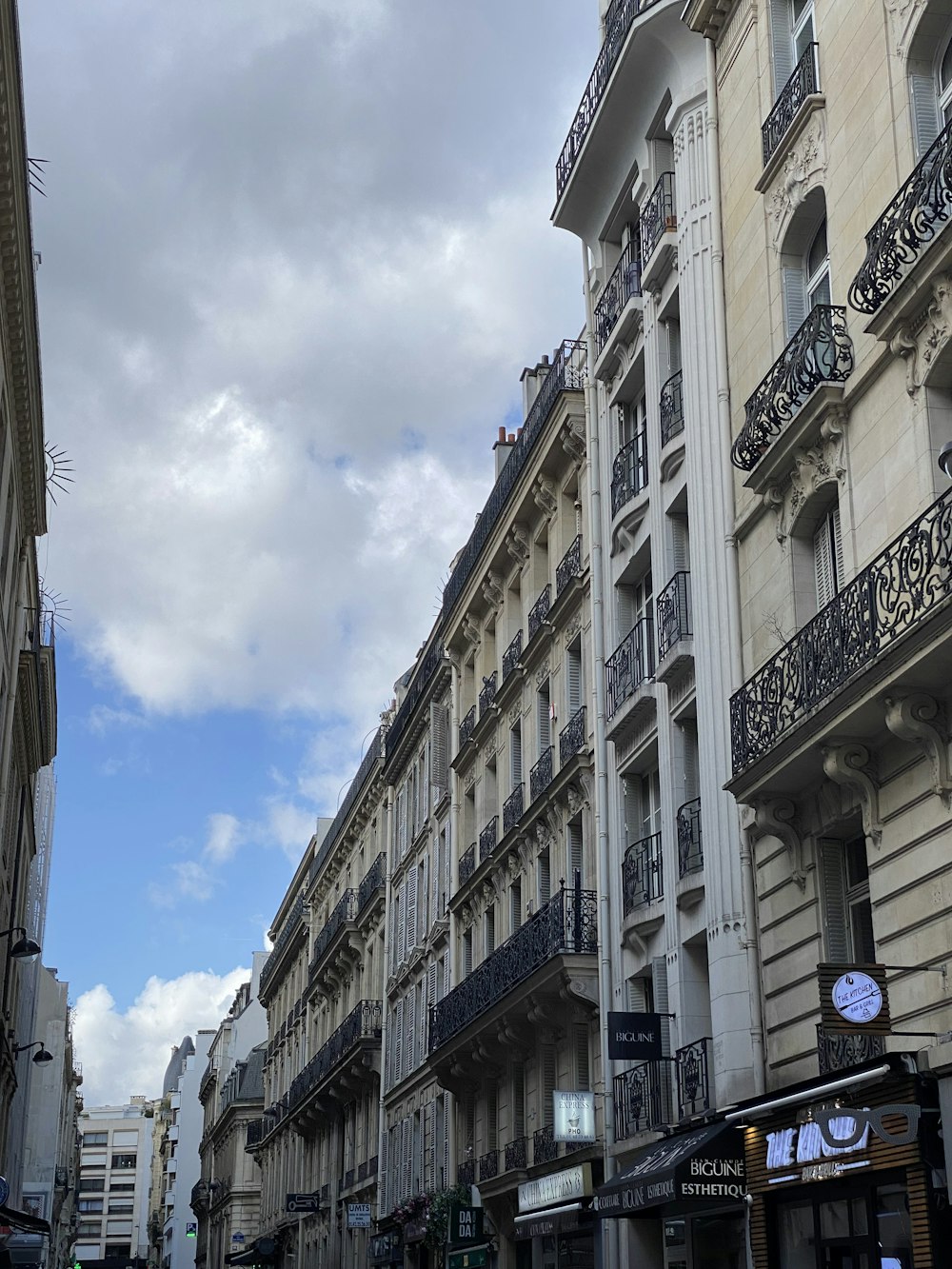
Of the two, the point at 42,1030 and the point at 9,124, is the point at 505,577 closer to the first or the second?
the point at 9,124

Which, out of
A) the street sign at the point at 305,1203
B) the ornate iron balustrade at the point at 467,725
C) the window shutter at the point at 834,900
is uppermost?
the ornate iron balustrade at the point at 467,725

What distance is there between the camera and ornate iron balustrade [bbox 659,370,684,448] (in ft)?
72.7

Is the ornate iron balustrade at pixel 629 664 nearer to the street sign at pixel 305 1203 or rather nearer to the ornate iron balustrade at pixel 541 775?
the ornate iron balustrade at pixel 541 775

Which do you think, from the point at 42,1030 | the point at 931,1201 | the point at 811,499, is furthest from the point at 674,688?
the point at 42,1030

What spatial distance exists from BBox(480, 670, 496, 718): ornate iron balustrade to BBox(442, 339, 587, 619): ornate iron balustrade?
120cm

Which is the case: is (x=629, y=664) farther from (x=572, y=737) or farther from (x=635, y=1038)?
(x=635, y=1038)

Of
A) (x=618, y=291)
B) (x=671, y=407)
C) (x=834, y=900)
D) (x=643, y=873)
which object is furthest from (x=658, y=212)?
(x=834, y=900)

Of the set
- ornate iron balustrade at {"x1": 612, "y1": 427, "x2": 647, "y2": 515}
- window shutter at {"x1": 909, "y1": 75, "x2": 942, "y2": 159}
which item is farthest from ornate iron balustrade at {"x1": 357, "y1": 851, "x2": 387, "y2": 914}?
window shutter at {"x1": 909, "y1": 75, "x2": 942, "y2": 159}

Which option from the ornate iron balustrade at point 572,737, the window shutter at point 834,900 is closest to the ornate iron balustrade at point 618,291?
the ornate iron balustrade at point 572,737

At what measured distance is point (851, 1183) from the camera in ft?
48.5

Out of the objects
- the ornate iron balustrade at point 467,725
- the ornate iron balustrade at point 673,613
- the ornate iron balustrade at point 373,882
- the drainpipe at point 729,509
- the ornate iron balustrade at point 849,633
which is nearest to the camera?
the ornate iron balustrade at point 849,633

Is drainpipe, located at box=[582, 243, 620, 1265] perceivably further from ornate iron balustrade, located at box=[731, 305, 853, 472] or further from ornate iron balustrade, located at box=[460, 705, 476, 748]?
ornate iron balustrade, located at box=[460, 705, 476, 748]

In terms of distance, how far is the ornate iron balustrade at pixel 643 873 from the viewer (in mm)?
21891

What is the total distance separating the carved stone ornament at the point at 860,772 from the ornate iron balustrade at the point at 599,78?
12.6m
